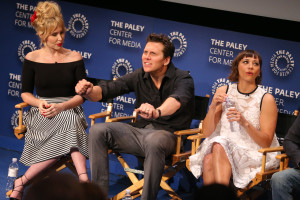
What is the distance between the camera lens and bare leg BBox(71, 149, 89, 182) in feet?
14.1

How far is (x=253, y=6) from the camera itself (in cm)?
536

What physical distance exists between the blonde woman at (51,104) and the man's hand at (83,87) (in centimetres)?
48

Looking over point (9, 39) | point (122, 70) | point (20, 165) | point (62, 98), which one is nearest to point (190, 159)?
point (62, 98)

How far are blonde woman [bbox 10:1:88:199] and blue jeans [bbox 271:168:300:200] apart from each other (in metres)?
1.61

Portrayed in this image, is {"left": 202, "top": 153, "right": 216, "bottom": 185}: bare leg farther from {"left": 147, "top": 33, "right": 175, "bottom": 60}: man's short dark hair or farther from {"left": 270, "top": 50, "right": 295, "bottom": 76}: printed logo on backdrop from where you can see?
{"left": 270, "top": 50, "right": 295, "bottom": 76}: printed logo on backdrop

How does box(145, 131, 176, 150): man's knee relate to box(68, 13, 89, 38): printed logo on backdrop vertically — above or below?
below

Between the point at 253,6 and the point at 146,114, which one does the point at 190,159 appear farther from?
the point at 253,6

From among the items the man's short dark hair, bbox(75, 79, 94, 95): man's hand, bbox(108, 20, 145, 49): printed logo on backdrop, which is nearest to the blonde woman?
bbox(75, 79, 94, 95): man's hand

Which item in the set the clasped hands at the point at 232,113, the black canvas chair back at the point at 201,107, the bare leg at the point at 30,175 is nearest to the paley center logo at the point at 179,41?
the black canvas chair back at the point at 201,107

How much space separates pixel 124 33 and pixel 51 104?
1.56 metres

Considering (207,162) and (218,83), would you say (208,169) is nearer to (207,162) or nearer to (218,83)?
(207,162)

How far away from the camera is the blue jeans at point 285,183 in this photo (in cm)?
386

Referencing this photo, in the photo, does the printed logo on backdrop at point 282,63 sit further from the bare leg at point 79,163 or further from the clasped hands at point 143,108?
the bare leg at point 79,163

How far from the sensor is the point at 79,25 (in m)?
5.79
